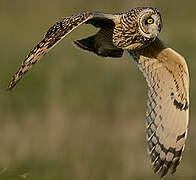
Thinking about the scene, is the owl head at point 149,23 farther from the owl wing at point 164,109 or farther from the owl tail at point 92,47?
the owl tail at point 92,47

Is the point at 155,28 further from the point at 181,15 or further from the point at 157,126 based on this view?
the point at 181,15

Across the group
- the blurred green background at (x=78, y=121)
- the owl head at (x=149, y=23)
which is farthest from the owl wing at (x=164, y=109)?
the blurred green background at (x=78, y=121)

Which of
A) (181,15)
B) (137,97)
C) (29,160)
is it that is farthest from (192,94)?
(181,15)

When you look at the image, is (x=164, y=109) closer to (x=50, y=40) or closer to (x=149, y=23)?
(x=149, y=23)

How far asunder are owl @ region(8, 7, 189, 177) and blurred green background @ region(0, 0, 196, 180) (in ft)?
5.95

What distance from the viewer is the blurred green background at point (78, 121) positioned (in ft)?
33.0

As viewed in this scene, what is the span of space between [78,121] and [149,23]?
3.36 m

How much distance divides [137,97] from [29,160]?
1.88 metres

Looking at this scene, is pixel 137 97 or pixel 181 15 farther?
pixel 181 15

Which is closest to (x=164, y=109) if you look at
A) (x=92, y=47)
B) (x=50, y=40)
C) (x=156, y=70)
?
(x=156, y=70)

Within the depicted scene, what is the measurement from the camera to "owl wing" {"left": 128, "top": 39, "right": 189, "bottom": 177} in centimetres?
781

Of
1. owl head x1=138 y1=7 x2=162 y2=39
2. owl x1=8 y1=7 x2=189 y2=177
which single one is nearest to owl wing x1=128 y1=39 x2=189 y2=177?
owl x1=8 y1=7 x2=189 y2=177

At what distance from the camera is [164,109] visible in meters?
7.92

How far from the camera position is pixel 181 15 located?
54.5ft
